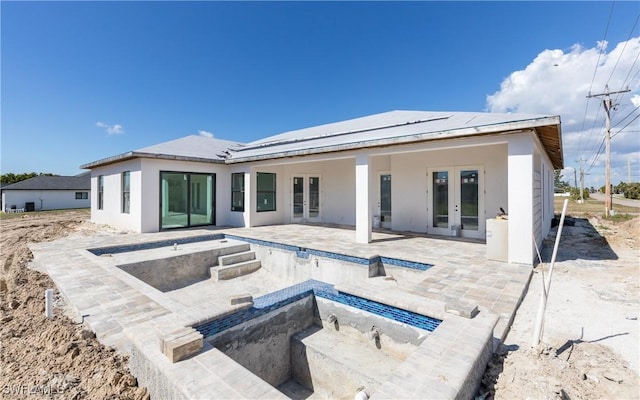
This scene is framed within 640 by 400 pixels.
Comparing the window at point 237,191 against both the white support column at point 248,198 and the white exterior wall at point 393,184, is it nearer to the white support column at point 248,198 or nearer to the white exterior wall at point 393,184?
the white exterior wall at point 393,184

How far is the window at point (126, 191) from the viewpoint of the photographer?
11.1m

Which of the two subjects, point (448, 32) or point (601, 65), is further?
point (601, 65)

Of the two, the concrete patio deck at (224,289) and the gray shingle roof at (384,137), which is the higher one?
the gray shingle roof at (384,137)

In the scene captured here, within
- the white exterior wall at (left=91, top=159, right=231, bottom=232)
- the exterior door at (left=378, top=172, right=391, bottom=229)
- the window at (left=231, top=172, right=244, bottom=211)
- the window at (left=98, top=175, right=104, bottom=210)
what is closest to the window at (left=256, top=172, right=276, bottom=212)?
the window at (left=231, top=172, right=244, bottom=211)

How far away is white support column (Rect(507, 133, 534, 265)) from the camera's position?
5.91 m

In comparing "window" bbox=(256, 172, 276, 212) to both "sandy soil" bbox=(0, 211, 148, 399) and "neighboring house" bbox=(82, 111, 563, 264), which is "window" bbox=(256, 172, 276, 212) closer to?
"neighboring house" bbox=(82, 111, 563, 264)

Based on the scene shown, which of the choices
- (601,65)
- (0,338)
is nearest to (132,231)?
(0,338)

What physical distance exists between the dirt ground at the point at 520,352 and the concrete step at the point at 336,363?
1.44 meters

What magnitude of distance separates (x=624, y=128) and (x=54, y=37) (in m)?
27.9

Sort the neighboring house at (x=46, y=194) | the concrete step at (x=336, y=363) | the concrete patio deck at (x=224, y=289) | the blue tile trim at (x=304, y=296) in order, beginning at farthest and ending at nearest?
the neighboring house at (x=46, y=194)
the concrete step at (x=336, y=363)
the blue tile trim at (x=304, y=296)
the concrete patio deck at (x=224, y=289)

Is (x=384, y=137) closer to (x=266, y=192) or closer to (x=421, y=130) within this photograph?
(x=421, y=130)

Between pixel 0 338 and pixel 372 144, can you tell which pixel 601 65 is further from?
pixel 0 338

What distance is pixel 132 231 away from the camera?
10703 mm

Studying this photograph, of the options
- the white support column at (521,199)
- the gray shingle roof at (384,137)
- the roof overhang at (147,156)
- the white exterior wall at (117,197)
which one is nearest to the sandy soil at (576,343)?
the white support column at (521,199)
